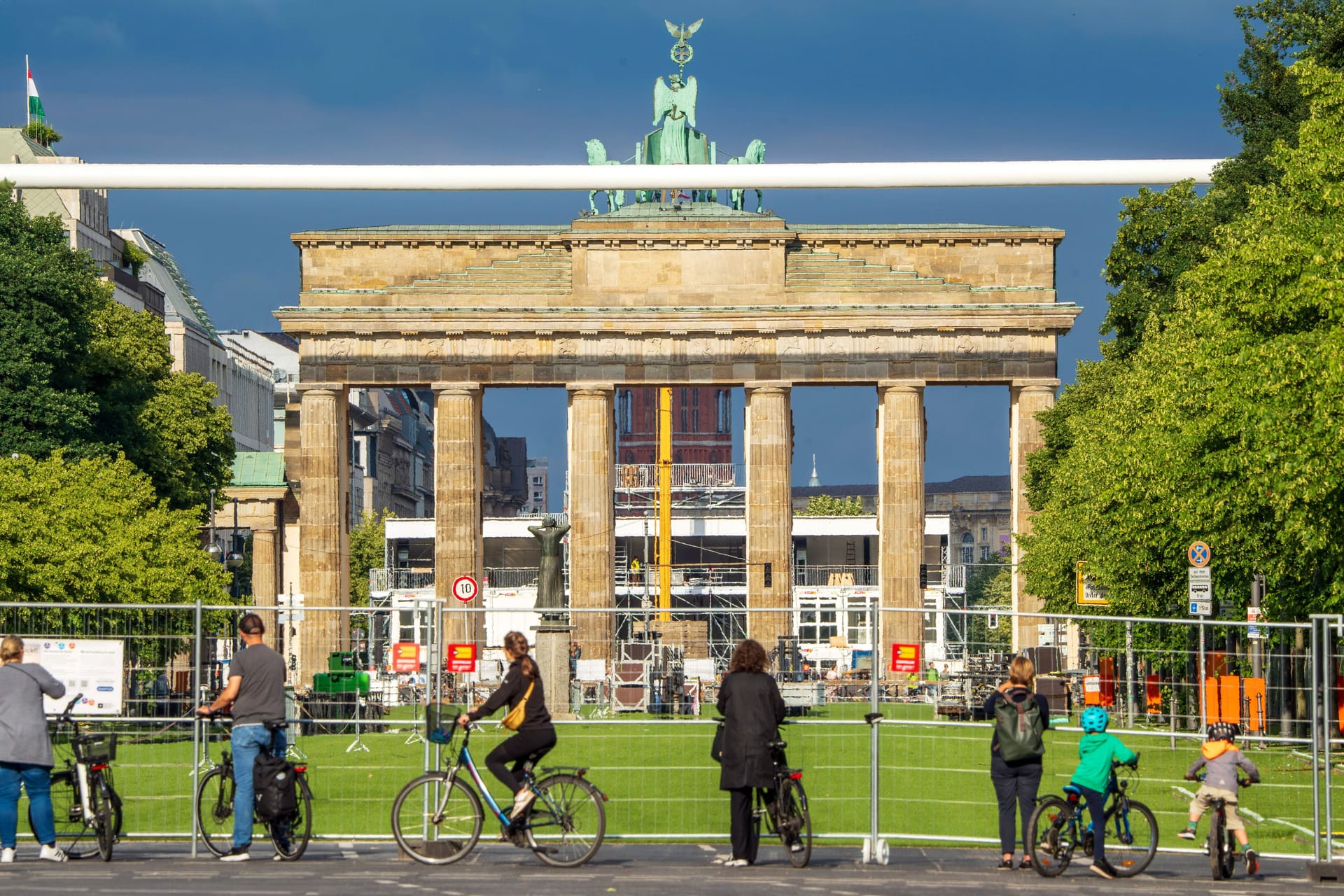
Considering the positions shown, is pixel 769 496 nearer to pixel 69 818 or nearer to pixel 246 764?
pixel 69 818

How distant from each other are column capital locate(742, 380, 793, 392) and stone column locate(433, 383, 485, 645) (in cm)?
925

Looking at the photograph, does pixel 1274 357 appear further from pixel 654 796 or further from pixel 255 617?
pixel 255 617

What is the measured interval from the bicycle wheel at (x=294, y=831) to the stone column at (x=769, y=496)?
53361 mm

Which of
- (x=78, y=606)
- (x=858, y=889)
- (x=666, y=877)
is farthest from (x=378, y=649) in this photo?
(x=858, y=889)

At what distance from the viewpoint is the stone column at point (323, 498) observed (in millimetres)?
73750

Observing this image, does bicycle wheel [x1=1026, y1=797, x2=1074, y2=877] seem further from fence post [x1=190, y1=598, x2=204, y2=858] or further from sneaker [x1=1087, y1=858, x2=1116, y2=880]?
fence post [x1=190, y1=598, x2=204, y2=858]

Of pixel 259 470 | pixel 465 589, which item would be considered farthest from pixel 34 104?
pixel 465 589

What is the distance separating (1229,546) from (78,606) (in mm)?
23665

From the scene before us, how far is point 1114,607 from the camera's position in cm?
5025

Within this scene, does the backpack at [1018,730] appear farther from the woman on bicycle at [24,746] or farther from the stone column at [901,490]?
the stone column at [901,490]

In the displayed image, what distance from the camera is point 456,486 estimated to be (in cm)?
7381

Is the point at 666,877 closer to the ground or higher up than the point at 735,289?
closer to the ground

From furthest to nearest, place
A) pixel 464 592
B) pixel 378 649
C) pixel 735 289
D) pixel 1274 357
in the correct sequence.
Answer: pixel 735 289
pixel 464 592
pixel 1274 357
pixel 378 649

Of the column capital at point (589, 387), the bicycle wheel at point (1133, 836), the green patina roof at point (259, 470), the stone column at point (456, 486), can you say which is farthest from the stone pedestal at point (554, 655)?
the green patina roof at point (259, 470)
